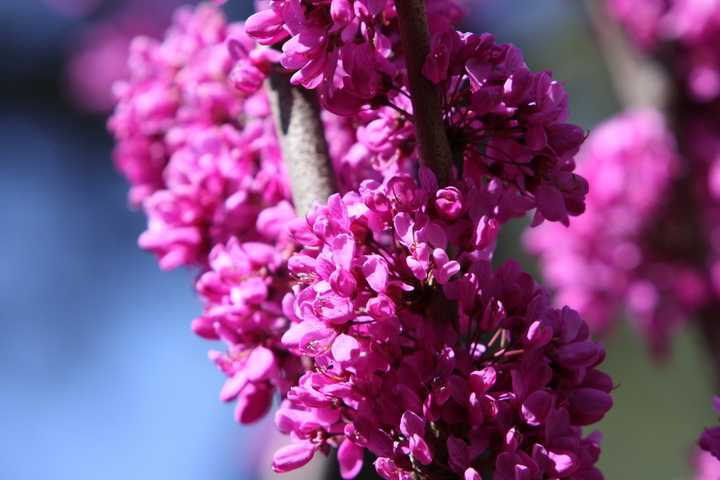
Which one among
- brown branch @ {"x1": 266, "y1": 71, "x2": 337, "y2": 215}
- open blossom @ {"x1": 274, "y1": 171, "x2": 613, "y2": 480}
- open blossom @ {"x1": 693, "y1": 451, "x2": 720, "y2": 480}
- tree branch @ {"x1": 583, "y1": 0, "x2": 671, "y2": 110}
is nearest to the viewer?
open blossom @ {"x1": 274, "y1": 171, "x2": 613, "y2": 480}

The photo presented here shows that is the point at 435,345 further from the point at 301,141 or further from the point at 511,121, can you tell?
the point at 301,141

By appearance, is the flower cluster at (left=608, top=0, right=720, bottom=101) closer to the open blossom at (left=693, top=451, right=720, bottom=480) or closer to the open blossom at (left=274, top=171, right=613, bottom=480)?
the open blossom at (left=693, top=451, right=720, bottom=480)

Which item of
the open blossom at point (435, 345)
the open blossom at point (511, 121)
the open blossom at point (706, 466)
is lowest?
the open blossom at point (706, 466)

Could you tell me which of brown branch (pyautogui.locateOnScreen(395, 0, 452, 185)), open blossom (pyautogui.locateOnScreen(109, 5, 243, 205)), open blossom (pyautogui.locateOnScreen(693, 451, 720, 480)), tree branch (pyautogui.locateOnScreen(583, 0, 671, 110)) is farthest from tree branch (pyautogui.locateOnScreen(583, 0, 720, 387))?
brown branch (pyautogui.locateOnScreen(395, 0, 452, 185))

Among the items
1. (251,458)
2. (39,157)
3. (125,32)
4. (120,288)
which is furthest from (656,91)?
(39,157)

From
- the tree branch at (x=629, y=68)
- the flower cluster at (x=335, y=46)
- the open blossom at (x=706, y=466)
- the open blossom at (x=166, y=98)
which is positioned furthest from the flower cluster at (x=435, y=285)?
the tree branch at (x=629, y=68)

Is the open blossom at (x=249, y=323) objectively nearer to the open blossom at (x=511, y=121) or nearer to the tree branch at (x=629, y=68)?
the open blossom at (x=511, y=121)
